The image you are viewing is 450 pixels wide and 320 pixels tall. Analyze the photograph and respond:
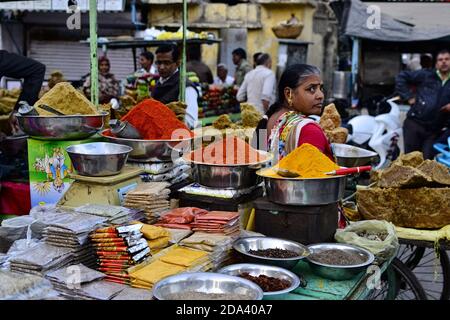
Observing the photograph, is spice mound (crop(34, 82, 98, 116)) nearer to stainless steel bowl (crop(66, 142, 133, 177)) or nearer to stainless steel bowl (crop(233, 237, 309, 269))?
stainless steel bowl (crop(66, 142, 133, 177))

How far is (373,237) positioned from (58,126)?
1729 millimetres

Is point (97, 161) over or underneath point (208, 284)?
over

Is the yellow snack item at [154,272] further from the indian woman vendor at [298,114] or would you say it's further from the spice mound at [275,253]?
the indian woman vendor at [298,114]

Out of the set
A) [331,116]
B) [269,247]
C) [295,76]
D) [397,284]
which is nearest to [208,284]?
[269,247]

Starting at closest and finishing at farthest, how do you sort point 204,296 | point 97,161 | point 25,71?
point 204,296, point 97,161, point 25,71

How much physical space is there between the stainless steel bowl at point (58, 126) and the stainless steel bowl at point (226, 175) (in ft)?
2.03

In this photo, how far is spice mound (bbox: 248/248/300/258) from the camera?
235 cm

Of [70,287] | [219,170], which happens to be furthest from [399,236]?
[70,287]

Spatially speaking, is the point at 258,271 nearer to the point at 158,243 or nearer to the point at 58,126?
the point at 158,243

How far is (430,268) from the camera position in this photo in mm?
4609

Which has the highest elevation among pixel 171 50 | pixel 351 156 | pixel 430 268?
pixel 171 50

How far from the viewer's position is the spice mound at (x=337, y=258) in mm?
2404

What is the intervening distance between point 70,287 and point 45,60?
11.9 meters

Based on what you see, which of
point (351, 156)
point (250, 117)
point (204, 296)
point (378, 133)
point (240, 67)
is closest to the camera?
point (204, 296)
